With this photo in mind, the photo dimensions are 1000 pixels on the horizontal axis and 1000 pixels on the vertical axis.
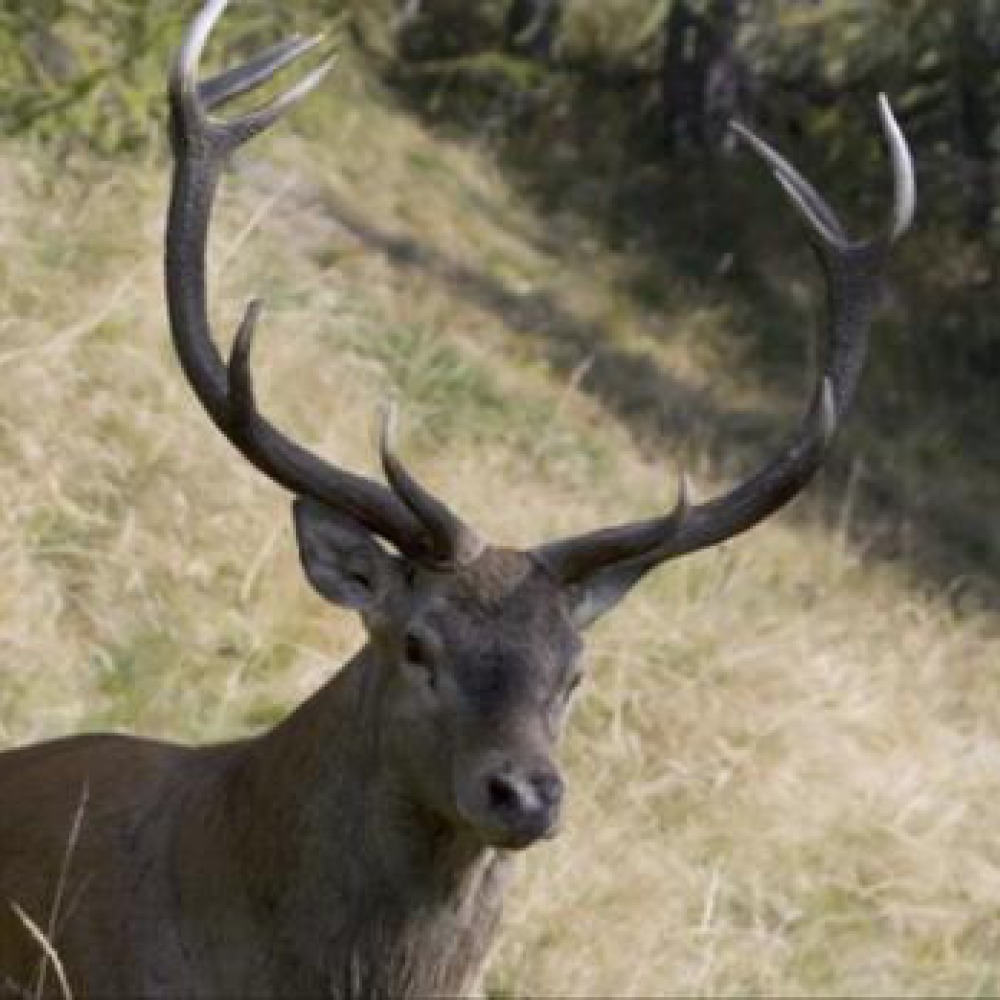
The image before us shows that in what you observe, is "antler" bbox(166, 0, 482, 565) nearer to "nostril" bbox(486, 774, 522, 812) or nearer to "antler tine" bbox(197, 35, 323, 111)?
"antler tine" bbox(197, 35, 323, 111)

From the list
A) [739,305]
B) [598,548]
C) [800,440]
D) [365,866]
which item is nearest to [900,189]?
[800,440]

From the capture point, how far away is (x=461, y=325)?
40.5 feet

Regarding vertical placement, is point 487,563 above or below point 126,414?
above

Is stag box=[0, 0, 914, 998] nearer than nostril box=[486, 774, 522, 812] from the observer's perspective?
No

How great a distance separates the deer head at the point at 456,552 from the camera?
4621 mm

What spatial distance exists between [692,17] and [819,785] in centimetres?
820

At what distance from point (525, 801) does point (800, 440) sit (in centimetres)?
98

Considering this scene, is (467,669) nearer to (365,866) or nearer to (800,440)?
(365,866)

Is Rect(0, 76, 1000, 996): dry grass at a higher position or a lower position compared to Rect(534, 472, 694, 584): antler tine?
lower

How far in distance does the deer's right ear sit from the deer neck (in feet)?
0.43

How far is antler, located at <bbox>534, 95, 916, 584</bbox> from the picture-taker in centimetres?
497

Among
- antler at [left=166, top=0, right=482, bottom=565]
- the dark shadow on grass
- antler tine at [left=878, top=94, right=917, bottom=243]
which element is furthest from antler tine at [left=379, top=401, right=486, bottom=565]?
the dark shadow on grass

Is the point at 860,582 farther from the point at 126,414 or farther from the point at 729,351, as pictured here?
the point at 126,414

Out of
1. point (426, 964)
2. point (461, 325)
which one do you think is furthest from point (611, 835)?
point (461, 325)
